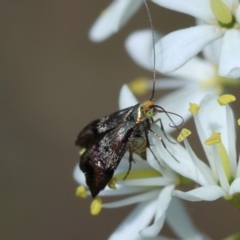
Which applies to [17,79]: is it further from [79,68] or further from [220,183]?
[220,183]

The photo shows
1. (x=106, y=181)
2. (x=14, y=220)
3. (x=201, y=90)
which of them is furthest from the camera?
(x=14, y=220)

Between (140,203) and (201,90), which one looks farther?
(201,90)

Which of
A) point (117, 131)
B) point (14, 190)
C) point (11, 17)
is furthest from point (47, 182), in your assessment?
point (117, 131)

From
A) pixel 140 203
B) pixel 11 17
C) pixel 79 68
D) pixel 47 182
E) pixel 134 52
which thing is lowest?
pixel 47 182

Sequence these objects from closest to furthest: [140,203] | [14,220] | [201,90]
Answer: [140,203], [201,90], [14,220]

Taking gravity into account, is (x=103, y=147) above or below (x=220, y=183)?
above

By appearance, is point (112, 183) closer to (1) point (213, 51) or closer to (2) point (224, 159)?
(2) point (224, 159)

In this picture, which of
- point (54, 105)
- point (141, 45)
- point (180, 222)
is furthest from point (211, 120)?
point (54, 105)

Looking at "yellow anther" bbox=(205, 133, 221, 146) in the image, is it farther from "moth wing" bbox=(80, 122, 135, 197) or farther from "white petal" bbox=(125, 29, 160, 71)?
"white petal" bbox=(125, 29, 160, 71)
